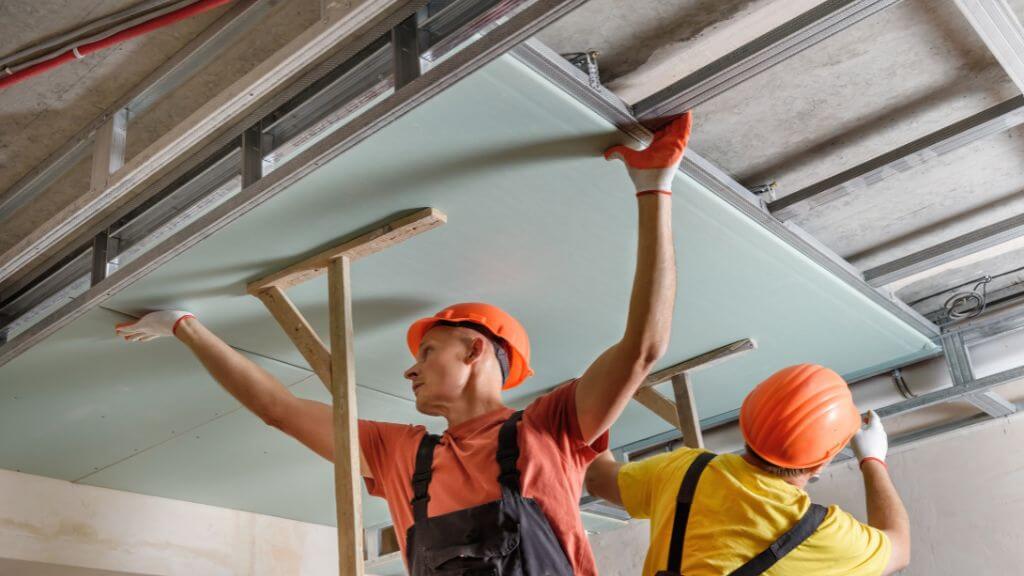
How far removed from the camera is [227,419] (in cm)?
455

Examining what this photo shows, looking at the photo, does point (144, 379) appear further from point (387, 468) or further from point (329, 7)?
point (329, 7)

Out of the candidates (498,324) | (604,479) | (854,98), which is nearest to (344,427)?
(498,324)

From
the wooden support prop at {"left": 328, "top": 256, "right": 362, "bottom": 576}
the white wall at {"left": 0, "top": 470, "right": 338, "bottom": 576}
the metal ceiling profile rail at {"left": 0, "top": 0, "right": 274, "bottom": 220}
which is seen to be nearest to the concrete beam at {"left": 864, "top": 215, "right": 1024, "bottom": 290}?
the wooden support prop at {"left": 328, "top": 256, "right": 362, "bottom": 576}

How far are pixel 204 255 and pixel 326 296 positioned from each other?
52 cm

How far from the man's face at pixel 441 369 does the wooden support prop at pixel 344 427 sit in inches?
8.5

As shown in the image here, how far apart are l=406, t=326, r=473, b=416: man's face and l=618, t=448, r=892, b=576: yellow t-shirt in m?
0.69

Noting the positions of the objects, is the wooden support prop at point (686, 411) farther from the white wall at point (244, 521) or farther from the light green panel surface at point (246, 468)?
the white wall at point (244, 521)

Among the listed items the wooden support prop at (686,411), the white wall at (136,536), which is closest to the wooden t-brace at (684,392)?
the wooden support prop at (686,411)

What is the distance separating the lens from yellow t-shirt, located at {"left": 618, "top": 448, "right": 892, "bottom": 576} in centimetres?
261

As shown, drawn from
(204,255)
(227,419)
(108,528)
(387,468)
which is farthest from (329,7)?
(108,528)

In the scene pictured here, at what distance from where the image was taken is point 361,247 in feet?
11.0

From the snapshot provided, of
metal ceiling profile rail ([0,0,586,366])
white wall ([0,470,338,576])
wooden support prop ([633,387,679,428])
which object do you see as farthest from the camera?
white wall ([0,470,338,576])

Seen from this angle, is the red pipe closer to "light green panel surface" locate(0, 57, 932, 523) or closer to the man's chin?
"light green panel surface" locate(0, 57, 932, 523)

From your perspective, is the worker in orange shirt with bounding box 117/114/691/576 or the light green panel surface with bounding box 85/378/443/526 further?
the light green panel surface with bounding box 85/378/443/526
